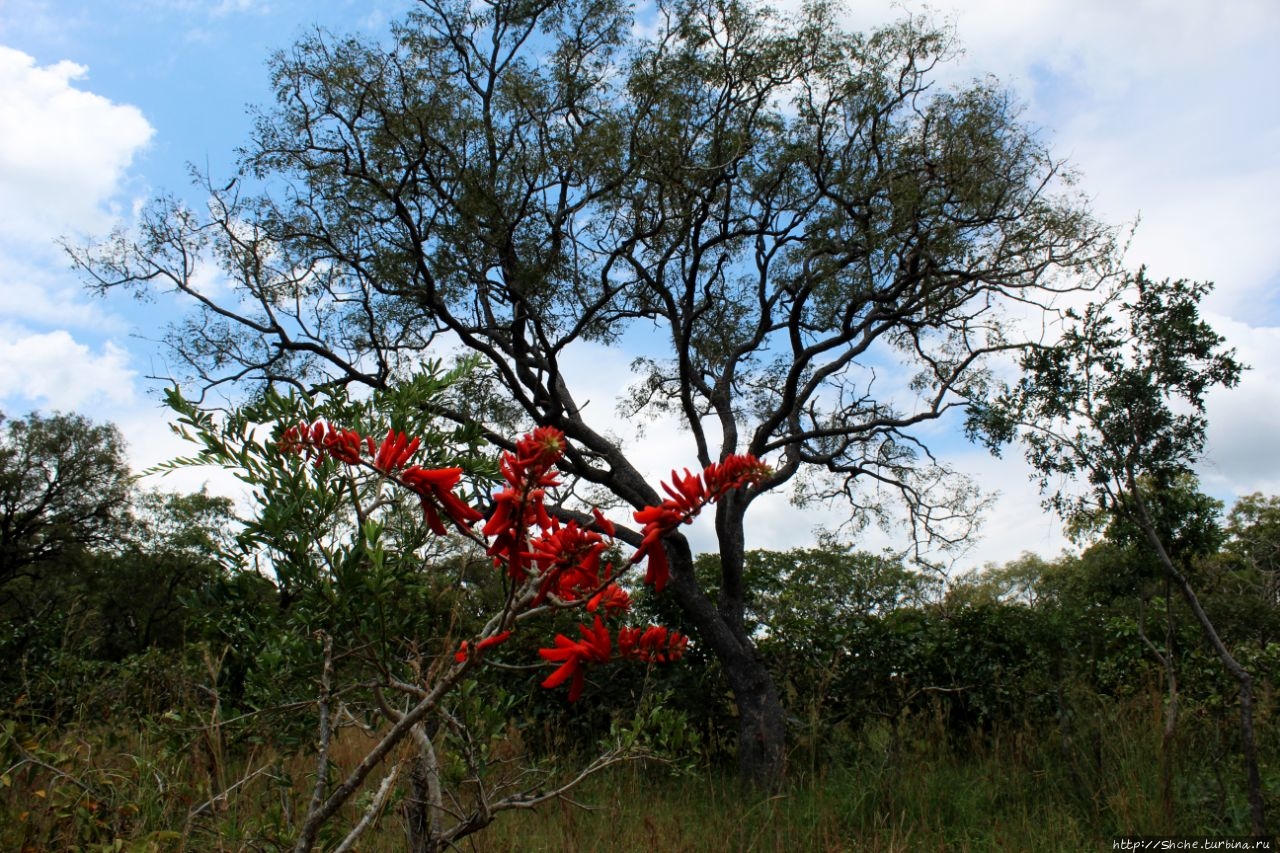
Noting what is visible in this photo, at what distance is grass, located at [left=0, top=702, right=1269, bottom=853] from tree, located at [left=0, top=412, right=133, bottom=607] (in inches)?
811

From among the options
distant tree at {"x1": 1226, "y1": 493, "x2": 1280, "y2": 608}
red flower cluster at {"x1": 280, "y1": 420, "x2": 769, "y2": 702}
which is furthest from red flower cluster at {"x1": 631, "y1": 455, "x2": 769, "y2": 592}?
distant tree at {"x1": 1226, "y1": 493, "x2": 1280, "y2": 608}

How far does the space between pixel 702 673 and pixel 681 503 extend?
22.6 ft

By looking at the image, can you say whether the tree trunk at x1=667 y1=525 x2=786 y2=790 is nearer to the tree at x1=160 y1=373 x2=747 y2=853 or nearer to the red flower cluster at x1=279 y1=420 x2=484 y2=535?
the tree at x1=160 y1=373 x2=747 y2=853

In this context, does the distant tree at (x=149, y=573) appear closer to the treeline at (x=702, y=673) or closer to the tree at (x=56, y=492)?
the tree at (x=56, y=492)

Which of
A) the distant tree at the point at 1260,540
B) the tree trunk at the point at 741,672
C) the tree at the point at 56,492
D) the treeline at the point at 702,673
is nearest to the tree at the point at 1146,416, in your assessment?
the treeline at the point at 702,673

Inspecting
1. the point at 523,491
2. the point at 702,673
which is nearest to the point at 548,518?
the point at 523,491

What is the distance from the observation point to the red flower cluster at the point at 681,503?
4.46 feet

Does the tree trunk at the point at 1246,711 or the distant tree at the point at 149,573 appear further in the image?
the distant tree at the point at 149,573

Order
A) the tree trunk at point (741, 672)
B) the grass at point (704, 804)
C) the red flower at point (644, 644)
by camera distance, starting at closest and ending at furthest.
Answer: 1. the red flower at point (644, 644)
2. the grass at point (704, 804)
3. the tree trunk at point (741, 672)

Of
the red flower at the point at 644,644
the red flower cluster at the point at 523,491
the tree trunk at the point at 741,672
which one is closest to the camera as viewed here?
the red flower cluster at the point at 523,491

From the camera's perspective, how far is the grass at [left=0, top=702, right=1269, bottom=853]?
8.82ft

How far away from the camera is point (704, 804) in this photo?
5121 mm

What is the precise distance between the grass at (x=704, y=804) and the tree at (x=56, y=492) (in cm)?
2060

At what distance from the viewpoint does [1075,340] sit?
4980 mm
